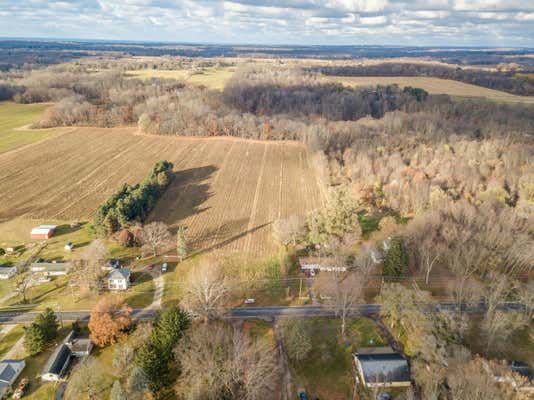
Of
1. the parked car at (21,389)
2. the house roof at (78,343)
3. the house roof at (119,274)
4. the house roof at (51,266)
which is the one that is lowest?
the parked car at (21,389)

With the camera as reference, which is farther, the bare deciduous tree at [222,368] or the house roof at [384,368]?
the house roof at [384,368]

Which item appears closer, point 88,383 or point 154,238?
point 88,383

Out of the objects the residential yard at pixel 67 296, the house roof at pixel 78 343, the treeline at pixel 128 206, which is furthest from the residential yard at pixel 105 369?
the treeline at pixel 128 206

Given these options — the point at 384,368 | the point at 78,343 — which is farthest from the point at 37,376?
the point at 384,368

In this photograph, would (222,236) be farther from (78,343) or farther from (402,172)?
(402,172)

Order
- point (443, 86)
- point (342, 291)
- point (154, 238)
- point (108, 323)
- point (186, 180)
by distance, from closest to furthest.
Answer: point (108, 323)
point (342, 291)
point (154, 238)
point (186, 180)
point (443, 86)

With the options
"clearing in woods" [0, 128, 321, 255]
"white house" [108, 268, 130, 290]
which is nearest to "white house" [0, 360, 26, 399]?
"white house" [108, 268, 130, 290]

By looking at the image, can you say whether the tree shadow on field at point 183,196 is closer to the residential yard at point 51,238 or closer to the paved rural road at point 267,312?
the residential yard at point 51,238

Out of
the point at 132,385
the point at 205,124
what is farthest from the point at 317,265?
the point at 205,124
